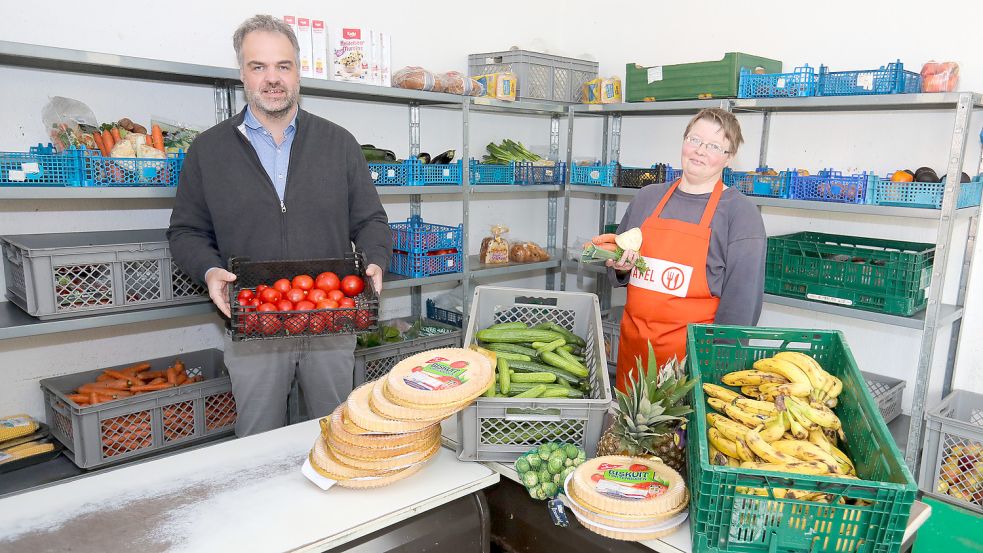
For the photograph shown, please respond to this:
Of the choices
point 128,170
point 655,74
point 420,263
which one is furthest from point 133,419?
point 655,74

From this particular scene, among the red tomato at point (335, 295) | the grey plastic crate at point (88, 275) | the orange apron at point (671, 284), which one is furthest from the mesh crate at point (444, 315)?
the red tomato at point (335, 295)

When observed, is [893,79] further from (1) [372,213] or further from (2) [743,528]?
(2) [743,528]

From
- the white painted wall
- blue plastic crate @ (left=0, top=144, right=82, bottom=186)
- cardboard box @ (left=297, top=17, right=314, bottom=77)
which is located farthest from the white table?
cardboard box @ (left=297, top=17, right=314, bottom=77)

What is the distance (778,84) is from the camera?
12.8 feet

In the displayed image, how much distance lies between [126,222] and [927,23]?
4.60 m

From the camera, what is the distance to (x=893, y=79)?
137 inches

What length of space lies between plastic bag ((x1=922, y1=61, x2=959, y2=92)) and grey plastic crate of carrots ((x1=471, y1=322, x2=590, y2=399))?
260 centimetres

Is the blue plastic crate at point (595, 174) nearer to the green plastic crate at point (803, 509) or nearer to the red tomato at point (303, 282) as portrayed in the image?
the red tomato at point (303, 282)

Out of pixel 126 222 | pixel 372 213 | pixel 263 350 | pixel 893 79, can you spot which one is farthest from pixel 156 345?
pixel 893 79

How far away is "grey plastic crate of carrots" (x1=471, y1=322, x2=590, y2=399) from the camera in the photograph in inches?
75.5

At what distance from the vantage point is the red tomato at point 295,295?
2.28 meters

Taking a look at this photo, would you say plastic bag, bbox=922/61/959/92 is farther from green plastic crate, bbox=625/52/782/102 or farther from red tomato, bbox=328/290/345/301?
red tomato, bbox=328/290/345/301

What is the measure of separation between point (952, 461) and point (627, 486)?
2665mm

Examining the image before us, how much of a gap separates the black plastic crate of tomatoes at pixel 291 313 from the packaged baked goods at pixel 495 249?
2.51 metres
